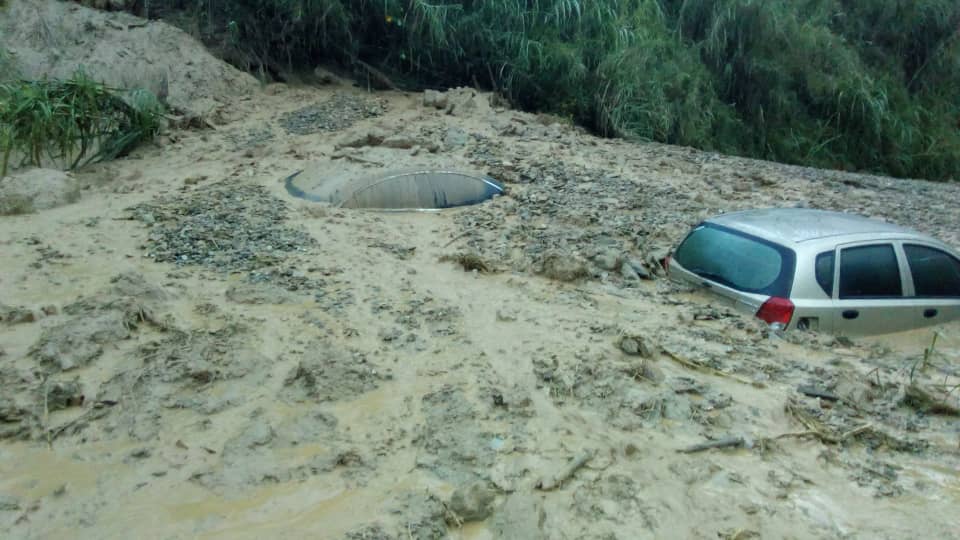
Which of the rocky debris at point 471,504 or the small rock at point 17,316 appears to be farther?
the small rock at point 17,316

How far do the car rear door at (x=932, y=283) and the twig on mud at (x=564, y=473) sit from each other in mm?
3329

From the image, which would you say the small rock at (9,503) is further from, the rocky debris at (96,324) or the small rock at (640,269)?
the small rock at (640,269)

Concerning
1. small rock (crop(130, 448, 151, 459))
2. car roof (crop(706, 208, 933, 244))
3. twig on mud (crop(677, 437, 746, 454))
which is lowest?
small rock (crop(130, 448, 151, 459))

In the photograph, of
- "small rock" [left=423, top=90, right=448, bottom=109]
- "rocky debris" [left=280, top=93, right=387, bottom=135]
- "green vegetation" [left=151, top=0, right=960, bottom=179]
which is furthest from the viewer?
"green vegetation" [left=151, top=0, right=960, bottom=179]

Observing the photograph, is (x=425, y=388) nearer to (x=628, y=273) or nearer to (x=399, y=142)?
(x=628, y=273)

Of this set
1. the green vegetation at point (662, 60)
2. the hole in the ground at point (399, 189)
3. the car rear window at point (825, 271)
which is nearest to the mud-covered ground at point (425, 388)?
the hole in the ground at point (399, 189)

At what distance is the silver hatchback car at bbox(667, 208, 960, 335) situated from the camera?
5523 mm

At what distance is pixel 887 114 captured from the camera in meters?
14.3

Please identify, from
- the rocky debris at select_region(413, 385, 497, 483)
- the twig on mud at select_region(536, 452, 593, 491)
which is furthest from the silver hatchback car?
the rocky debris at select_region(413, 385, 497, 483)

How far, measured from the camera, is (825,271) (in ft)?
18.3

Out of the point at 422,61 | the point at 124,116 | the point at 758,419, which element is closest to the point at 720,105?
the point at 422,61

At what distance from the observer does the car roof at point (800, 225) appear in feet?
19.0

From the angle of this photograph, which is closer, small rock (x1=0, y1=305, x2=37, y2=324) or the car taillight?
small rock (x1=0, y1=305, x2=37, y2=324)

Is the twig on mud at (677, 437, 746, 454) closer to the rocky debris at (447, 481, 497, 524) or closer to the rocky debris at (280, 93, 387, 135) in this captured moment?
the rocky debris at (447, 481, 497, 524)
